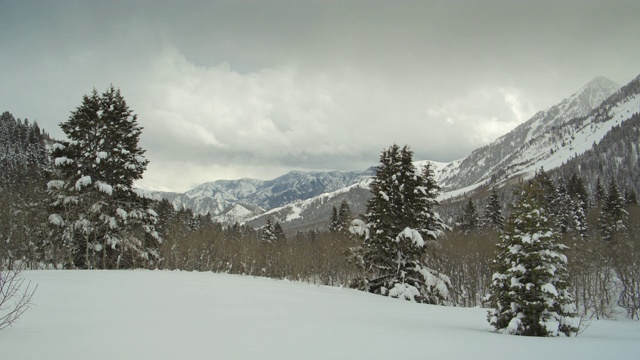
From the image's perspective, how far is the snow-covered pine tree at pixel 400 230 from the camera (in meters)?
24.5

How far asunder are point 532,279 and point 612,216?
1932 inches

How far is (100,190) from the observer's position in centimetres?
2258

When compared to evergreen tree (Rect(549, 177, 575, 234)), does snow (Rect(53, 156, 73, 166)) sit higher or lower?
lower

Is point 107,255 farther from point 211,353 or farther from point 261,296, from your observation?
point 211,353

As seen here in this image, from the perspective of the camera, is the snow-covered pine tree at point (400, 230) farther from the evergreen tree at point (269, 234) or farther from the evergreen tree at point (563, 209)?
the evergreen tree at point (269, 234)

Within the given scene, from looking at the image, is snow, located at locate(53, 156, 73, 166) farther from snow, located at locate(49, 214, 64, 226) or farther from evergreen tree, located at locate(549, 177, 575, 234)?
evergreen tree, located at locate(549, 177, 575, 234)

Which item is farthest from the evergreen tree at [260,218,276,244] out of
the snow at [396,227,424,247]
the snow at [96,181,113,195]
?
the snow at [396,227,424,247]

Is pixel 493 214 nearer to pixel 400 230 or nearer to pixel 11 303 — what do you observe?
pixel 400 230

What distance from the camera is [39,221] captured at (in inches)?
1071

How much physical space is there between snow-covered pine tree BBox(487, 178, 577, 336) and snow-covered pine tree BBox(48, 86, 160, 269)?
21772mm

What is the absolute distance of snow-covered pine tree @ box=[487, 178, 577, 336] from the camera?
11.6 metres

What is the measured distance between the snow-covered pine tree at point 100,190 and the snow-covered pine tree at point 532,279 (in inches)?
857

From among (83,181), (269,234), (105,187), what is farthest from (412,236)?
(269,234)

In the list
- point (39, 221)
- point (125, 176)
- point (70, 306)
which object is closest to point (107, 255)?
point (125, 176)
